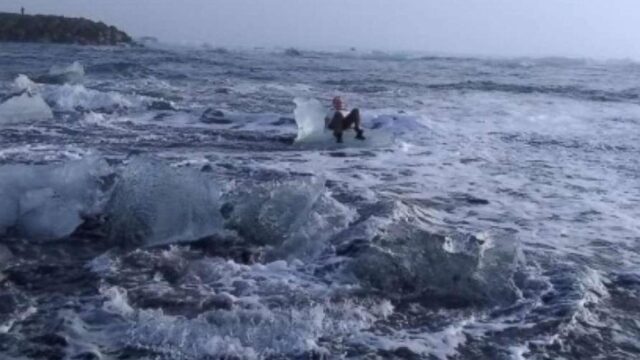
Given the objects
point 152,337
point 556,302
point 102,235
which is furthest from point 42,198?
point 556,302

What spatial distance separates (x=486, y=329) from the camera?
4.90m

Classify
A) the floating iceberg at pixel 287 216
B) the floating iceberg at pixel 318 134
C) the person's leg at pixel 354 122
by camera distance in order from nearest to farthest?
1. the floating iceberg at pixel 287 216
2. the floating iceberg at pixel 318 134
3. the person's leg at pixel 354 122

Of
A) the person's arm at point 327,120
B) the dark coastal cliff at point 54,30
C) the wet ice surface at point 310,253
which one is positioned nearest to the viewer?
the wet ice surface at point 310,253

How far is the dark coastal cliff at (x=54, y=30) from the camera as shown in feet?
227

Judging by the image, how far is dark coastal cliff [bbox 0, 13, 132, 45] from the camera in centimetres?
6925

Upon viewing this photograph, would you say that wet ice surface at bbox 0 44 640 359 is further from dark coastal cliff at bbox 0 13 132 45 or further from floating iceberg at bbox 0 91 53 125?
dark coastal cliff at bbox 0 13 132 45

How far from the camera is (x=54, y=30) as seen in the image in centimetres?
7219

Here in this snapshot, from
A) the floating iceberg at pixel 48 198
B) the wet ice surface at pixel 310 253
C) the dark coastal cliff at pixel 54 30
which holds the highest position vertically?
the dark coastal cliff at pixel 54 30

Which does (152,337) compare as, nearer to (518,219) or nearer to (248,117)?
(518,219)

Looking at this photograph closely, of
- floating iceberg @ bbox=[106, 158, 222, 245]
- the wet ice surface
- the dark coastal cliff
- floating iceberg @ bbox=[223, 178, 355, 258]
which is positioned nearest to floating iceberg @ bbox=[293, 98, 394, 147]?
the wet ice surface

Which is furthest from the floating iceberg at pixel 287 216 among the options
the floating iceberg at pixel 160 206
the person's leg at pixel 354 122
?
the person's leg at pixel 354 122

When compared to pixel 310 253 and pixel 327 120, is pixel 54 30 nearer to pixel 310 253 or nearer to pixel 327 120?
pixel 327 120

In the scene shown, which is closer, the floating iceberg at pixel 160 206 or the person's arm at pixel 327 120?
the floating iceberg at pixel 160 206

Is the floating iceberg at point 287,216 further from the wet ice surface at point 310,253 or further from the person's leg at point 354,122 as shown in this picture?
the person's leg at point 354,122
